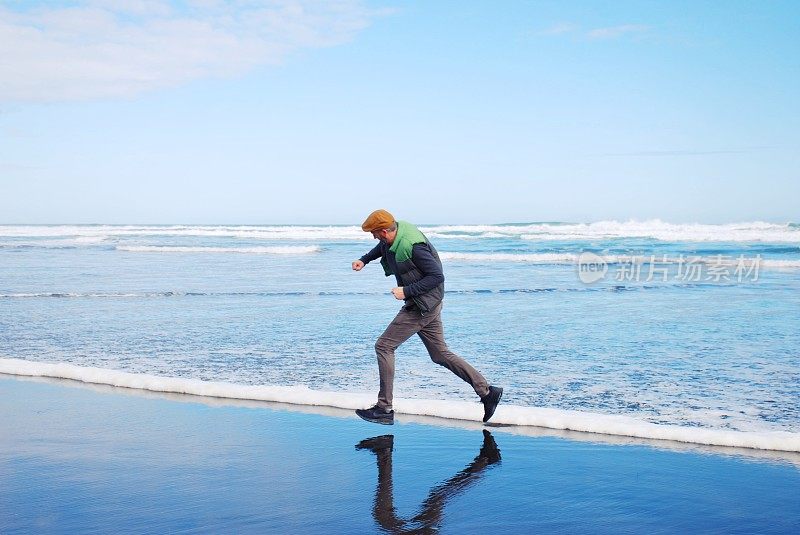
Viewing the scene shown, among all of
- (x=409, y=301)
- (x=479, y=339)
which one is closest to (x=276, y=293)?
(x=479, y=339)

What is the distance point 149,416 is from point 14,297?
1111 centimetres

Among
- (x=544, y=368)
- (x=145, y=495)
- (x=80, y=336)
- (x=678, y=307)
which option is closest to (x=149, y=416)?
(x=145, y=495)

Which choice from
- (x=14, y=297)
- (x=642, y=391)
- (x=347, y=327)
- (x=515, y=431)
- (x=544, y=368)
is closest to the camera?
(x=515, y=431)

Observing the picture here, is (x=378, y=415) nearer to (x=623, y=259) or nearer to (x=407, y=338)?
(x=407, y=338)

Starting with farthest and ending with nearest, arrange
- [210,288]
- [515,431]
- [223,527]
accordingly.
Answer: [210,288] → [515,431] → [223,527]

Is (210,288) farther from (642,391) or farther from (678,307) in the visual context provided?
(642,391)

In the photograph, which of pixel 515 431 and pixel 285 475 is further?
pixel 515 431

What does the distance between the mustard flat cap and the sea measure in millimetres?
1729

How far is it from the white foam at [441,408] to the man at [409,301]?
37cm

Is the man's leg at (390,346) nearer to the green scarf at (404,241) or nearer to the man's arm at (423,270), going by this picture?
the man's arm at (423,270)

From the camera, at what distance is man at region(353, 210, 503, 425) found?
589cm

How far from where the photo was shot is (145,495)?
449 cm

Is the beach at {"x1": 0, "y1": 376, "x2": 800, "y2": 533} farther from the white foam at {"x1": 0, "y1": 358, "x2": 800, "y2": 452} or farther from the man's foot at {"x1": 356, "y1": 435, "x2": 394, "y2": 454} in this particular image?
the white foam at {"x1": 0, "y1": 358, "x2": 800, "y2": 452}

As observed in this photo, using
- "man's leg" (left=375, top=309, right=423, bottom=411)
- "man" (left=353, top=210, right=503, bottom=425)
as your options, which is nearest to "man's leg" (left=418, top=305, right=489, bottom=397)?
"man" (left=353, top=210, right=503, bottom=425)
